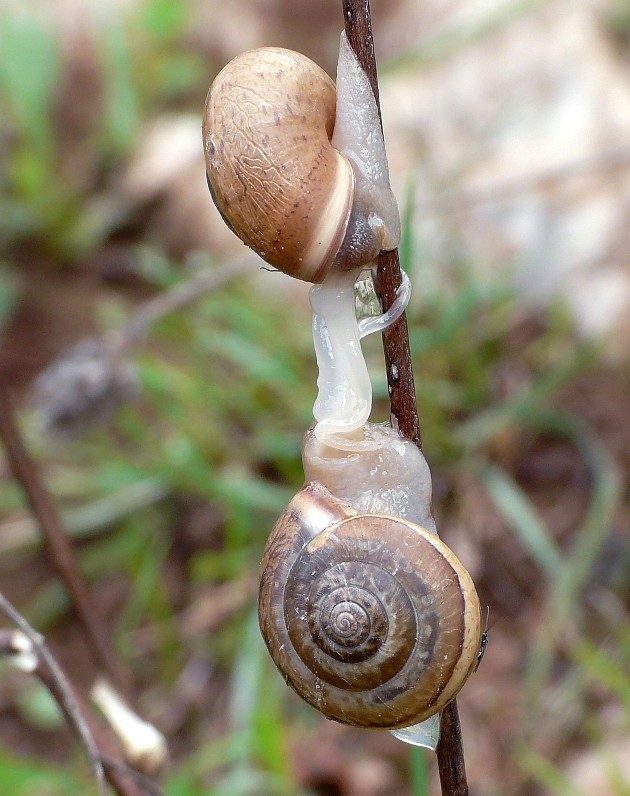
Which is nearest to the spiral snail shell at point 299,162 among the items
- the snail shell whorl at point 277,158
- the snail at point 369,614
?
the snail shell whorl at point 277,158

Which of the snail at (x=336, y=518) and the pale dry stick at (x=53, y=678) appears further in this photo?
the pale dry stick at (x=53, y=678)

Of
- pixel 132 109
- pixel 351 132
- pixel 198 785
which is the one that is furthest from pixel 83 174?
pixel 351 132

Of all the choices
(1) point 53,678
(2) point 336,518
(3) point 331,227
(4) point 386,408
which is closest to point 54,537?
(1) point 53,678

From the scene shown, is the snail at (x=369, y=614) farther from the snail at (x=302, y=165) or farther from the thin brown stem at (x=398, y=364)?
the snail at (x=302, y=165)

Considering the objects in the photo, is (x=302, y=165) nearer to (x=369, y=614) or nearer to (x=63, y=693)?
(x=369, y=614)

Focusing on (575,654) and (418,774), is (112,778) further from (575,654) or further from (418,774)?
(575,654)

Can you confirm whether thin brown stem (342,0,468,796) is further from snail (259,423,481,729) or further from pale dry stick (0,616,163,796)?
pale dry stick (0,616,163,796)

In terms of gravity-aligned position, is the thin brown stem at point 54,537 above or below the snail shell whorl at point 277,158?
below
